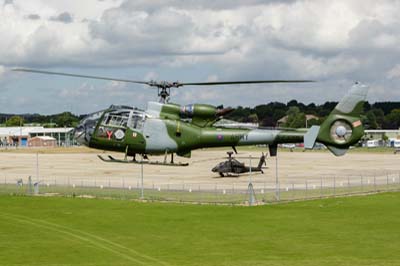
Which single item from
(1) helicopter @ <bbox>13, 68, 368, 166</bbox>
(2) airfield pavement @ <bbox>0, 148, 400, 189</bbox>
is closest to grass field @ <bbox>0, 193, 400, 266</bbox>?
(1) helicopter @ <bbox>13, 68, 368, 166</bbox>

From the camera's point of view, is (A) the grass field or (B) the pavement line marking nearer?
(A) the grass field

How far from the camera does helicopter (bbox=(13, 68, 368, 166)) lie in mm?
42188

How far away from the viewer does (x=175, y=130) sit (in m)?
42.4

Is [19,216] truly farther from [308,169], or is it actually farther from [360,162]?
[360,162]

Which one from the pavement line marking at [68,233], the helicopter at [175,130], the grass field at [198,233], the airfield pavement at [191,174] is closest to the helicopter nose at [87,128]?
the helicopter at [175,130]

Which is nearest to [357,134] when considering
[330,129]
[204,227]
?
[330,129]

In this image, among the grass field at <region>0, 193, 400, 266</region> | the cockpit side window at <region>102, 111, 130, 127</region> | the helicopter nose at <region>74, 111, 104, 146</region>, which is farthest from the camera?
the helicopter nose at <region>74, 111, 104, 146</region>

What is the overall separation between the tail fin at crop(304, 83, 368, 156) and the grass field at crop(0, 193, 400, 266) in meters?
6.33

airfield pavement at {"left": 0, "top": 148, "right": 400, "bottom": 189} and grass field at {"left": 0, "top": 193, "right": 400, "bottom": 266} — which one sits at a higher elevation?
airfield pavement at {"left": 0, "top": 148, "right": 400, "bottom": 189}

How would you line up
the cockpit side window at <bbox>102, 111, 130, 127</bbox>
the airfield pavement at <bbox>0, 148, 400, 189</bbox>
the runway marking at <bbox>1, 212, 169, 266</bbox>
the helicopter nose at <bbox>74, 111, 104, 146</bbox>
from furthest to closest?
the airfield pavement at <bbox>0, 148, 400, 189</bbox>, the helicopter nose at <bbox>74, 111, 104, 146</bbox>, the cockpit side window at <bbox>102, 111, 130, 127</bbox>, the runway marking at <bbox>1, 212, 169, 266</bbox>

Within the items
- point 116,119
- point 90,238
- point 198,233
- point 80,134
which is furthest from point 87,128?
point 198,233

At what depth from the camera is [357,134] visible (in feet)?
142

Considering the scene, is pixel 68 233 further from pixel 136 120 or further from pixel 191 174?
pixel 191 174

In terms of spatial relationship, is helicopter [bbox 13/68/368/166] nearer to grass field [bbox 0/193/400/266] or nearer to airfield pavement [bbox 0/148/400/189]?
grass field [bbox 0/193/400/266]
